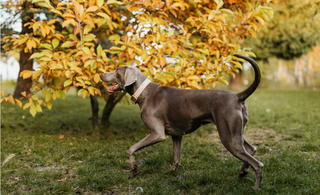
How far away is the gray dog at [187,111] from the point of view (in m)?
2.78

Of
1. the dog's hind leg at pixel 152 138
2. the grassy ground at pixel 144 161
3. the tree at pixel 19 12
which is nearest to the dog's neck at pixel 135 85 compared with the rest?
the dog's hind leg at pixel 152 138

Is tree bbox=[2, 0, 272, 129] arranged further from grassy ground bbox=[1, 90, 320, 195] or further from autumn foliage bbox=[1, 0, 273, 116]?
grassy ground bbox=[1, 90, 320, 195]

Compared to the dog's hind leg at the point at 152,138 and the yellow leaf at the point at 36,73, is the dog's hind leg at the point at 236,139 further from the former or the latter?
the yellow leaf at the point at 36,73

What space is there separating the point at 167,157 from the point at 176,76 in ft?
4.47

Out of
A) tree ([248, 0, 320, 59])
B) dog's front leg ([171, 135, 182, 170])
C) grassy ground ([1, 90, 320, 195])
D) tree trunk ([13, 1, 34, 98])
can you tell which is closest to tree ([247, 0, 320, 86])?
tree ([248, 0, 320, 59])

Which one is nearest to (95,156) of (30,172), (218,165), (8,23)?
(30,172)

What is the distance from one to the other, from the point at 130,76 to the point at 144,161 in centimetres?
148

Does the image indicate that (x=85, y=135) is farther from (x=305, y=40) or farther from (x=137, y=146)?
(x=305, y=40)

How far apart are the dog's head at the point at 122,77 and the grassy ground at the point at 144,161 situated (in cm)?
123

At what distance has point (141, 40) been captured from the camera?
4109 mm

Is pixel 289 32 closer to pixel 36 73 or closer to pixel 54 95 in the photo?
pixel 54 95

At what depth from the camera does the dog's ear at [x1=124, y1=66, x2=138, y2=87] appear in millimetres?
3266

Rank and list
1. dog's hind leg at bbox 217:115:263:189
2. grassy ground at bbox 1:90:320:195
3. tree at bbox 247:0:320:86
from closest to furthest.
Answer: dog's hind leg at bbox 217:115:263:189
grassy ground at bbox 1:90:320:195
tree at bbox 247:0:320:86

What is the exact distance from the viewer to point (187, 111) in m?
3.07
